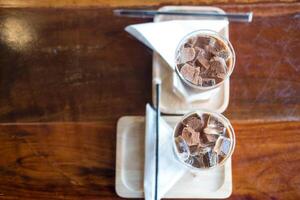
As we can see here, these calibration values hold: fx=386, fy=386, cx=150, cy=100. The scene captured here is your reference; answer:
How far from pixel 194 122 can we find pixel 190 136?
0.10 ft

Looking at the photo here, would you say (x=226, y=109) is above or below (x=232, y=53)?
below

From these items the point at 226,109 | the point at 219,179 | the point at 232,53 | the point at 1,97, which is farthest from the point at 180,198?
the point at 1,97

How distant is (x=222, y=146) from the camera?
28.9 inches

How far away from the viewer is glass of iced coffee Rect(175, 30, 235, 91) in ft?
2.47

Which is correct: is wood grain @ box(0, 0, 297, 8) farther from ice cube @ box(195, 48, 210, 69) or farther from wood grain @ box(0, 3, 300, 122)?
ice cube @ box(195, 48, 210, 69)

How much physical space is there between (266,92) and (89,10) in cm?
43

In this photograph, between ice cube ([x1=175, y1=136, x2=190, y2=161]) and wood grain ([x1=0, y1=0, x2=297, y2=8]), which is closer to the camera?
ice cube ([x1=175, y1=136, x2=190, y2=161])

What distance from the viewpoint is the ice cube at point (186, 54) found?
756 millimetres

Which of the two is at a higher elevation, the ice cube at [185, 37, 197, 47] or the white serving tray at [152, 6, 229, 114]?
the ice cube at [185, 37, 197, 47]

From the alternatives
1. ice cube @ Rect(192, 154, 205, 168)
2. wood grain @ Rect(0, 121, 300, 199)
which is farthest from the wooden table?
ice cube @ Rect(192, 154, 205, 168)

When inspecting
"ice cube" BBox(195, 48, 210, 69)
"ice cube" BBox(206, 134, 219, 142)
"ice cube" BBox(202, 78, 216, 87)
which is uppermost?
"ice cube" BBox(195, 48, 210, 69)

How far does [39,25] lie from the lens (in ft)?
2.83

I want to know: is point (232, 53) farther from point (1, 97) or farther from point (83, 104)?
point (1, 97)

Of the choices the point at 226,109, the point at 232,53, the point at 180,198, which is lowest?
the point at 180,198
